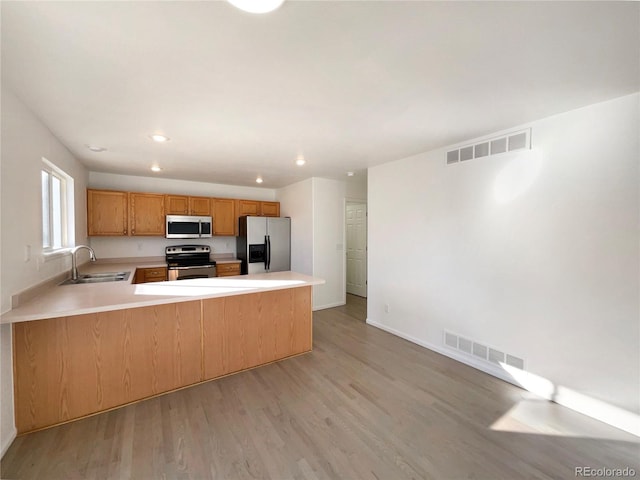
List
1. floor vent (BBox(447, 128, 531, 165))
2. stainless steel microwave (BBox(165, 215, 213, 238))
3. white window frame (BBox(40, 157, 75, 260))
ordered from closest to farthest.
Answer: floor vent (BBox(447, 128, 531, 165))
white window frame (BBox(40, 157, 75, 260))
stainless steel microwave (BBox(165, 215, 213, 238))

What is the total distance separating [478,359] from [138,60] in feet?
12.4

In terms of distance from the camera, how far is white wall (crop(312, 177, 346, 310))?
4.86 metres

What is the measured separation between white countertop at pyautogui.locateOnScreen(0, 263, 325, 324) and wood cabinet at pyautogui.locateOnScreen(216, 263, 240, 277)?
1.93m

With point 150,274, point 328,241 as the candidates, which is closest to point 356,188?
point 328,241

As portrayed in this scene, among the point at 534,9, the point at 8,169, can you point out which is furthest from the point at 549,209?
the point at 8,169

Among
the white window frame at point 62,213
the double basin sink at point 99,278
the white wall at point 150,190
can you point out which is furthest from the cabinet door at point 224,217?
the white window frame at point 62,213

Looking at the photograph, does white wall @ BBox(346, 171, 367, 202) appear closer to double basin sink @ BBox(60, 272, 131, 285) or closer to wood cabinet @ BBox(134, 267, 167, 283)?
wood cabinet @ BBox(134, 267, 167, 283)

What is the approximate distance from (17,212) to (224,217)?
3336 mm

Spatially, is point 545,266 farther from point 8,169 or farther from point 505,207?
point 8,169

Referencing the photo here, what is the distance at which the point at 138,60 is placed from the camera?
1525 mm

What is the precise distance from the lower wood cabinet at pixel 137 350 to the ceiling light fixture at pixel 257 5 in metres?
2.25

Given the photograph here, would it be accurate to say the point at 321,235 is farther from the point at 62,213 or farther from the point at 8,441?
the point at 8,441

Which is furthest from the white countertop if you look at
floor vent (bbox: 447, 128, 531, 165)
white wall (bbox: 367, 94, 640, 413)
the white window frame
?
floor vent (bbox: 447, 128, 531, 165)

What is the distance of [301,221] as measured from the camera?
16.9 feet
